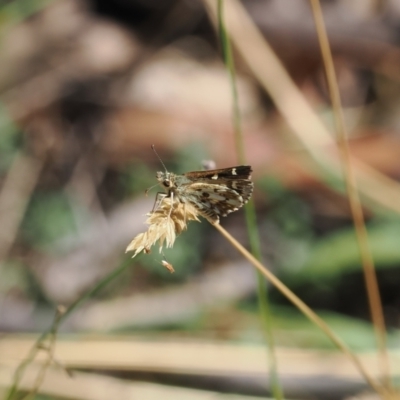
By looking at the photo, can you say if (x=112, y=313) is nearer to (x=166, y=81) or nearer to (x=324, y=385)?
(x=324, y=385)

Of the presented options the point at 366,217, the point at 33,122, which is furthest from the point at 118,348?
the point at 33,122

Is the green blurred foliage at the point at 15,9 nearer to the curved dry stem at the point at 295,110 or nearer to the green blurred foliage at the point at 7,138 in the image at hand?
the green blurred foliage at the point at 7,138

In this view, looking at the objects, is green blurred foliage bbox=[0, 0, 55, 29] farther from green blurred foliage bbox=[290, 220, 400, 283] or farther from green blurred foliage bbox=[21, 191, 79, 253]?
green blurred foliage bbox=[290, 220, 400, 283]

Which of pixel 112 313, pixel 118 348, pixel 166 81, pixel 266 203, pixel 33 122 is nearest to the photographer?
pixel 118 348

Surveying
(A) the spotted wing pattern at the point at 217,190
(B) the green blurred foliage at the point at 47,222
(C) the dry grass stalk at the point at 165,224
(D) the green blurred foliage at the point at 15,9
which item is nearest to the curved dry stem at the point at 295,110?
(D) the green blurred foliage at the point at 15,9

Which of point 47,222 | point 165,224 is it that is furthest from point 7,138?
point 165,224
